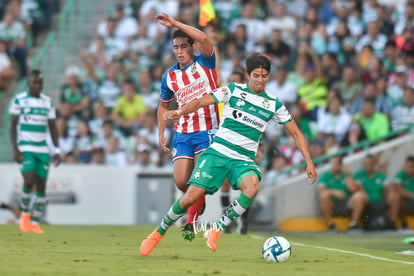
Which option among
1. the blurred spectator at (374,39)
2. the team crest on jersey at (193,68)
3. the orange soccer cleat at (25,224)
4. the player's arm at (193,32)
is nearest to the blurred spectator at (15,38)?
the blurred spectator at (374,39)


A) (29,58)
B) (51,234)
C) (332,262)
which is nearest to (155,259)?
(332,262)

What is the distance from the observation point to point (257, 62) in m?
10.8

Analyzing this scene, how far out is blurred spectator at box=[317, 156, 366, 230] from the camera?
19.6 m

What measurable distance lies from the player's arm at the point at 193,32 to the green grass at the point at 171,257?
7.72 ft

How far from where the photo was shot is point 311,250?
41.1 ft

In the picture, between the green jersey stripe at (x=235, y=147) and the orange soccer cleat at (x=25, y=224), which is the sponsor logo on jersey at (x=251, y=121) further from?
the orange soccer cleat at (x=25, y=224)

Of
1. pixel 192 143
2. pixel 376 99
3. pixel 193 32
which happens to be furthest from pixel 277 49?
pixel 193 32

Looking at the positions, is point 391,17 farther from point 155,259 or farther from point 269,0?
point 155,259

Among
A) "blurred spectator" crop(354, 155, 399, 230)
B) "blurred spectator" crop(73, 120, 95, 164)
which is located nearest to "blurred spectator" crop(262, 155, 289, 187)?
"blurred spectator" crop(354, 155, 399, 230)

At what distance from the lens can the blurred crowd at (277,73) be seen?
20.6 metres

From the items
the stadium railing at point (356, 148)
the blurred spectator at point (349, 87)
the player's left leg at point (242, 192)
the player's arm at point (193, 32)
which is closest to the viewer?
the player's left leg at point (242, 192)

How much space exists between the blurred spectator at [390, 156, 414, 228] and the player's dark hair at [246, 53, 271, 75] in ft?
30.5

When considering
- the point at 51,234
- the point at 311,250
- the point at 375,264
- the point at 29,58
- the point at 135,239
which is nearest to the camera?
the point at 375,264

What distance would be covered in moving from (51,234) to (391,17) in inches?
424
